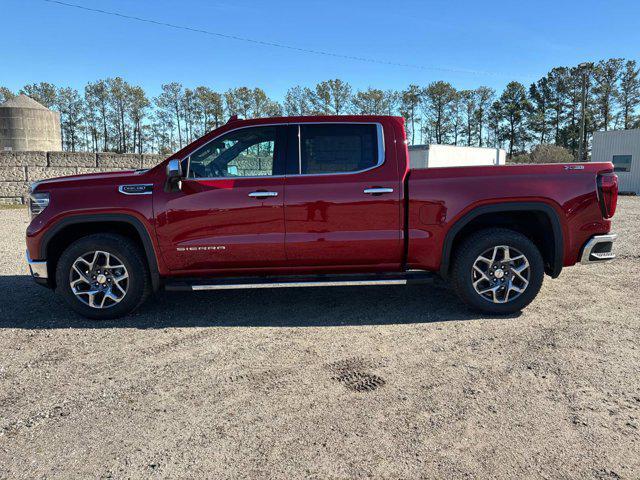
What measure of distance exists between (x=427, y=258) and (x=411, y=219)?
432 mm

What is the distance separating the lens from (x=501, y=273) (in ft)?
15.3

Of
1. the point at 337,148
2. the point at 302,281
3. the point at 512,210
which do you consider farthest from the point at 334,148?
the point at 512,210

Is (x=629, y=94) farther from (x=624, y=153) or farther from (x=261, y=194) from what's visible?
(x=261, y=194)

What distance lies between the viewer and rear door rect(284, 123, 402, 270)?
4500mm

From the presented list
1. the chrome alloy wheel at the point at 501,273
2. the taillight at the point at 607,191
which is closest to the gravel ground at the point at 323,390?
the chrome alloy wheel at the point at 501,273

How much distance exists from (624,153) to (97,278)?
120ft

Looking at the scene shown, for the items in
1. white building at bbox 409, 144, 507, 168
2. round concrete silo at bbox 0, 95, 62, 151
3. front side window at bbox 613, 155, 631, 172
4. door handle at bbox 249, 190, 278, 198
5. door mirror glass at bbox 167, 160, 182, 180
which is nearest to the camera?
door mirror glass at bbox 167, 160, 182, 180

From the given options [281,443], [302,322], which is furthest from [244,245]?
[281,443]

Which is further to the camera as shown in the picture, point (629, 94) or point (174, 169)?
point (629, 94)

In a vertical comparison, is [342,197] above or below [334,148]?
below

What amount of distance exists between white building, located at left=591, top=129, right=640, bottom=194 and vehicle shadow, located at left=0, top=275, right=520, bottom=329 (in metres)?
33.2

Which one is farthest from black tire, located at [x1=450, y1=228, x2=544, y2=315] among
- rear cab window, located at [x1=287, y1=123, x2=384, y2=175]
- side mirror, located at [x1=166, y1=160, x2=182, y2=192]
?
side mirror, located at [x1=166, y1=160, x2=182, y2=192]

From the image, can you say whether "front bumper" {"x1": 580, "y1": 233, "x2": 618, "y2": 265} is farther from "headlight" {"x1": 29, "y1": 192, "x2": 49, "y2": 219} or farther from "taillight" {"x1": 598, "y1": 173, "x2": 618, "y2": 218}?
"headlight" {"x1": 29, "y1": 192, "x2": 49, "y2": 219}

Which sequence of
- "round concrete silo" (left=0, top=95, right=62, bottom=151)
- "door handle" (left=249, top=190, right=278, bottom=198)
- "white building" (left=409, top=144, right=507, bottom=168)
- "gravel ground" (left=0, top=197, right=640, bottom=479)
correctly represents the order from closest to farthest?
1. "gravel ground" (left=0, top=197, right=640, bottom=479)
2. "door handle" (left=249, top=190, right=278, bottom=198)
3. "white building" (left=409, top=144, right=507, bottom=168)
4. "round concrete silo" (left=0, top=95, right=62, bottom=151)
